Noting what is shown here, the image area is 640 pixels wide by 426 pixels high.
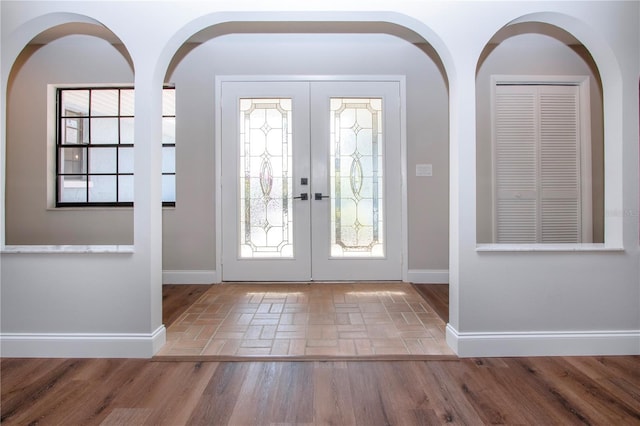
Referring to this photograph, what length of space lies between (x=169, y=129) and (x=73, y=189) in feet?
4.05

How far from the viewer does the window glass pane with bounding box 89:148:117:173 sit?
407 cm

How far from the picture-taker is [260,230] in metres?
4.03

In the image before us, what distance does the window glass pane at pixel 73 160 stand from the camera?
4.04 metres

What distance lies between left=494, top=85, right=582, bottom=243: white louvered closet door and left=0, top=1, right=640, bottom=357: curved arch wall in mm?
1638

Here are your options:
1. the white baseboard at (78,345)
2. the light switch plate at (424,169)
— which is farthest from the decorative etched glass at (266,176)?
the white baseboard at (78,345)

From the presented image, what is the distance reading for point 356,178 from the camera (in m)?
4.01

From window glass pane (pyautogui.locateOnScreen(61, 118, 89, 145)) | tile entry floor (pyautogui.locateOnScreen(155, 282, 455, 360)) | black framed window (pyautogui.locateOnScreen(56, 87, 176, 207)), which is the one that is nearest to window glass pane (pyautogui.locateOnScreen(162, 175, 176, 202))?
black framed window (pyautogui.locateOnScreen(56, 87, 176, 207))

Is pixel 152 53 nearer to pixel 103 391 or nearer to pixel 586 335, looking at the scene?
pixel 103 391

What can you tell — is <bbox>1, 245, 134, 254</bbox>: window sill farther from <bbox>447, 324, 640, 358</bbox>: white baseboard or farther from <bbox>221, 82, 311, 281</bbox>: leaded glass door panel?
<bbox>447, 324, 640, 358</bbox>: white baseboard

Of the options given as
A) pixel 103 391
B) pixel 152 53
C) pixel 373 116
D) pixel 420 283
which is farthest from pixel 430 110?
pixel 103 391

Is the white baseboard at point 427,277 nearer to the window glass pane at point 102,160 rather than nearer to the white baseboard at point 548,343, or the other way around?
the white baseboard at point 548,343

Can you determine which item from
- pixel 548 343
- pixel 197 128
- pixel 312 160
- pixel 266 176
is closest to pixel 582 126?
pixel 548 343

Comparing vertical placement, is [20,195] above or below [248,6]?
below

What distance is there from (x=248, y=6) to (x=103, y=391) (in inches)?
90.7
